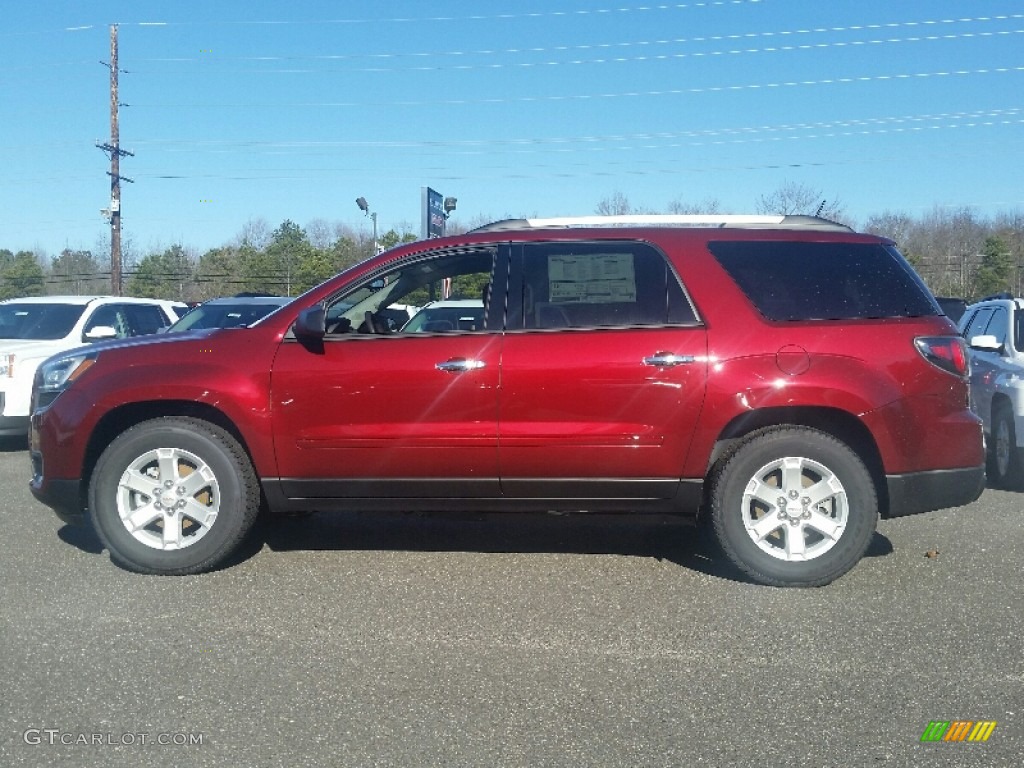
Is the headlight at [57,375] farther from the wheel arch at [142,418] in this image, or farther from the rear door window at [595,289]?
the rear door window at [595,289]

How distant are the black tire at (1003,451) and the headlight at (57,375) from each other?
7019 mm

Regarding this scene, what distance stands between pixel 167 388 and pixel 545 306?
2.10m

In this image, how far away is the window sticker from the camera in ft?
17.5

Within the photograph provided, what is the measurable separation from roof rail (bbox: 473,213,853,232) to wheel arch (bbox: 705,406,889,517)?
110cm

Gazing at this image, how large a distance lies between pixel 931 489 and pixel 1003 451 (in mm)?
3773

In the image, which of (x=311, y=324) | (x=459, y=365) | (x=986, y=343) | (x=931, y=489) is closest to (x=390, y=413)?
(x=459, y=365)

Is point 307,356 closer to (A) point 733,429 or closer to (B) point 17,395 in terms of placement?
(A) point 733,429

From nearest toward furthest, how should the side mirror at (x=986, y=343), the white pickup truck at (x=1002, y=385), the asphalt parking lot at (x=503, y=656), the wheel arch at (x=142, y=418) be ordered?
1. the asphalt parking lot at (x=503, y=656)
2. the wheel arch at (x=142, y=418)
3. the white pickup truck at (x=1002, y=385)
4. the side mirror at (x=986, y=343)

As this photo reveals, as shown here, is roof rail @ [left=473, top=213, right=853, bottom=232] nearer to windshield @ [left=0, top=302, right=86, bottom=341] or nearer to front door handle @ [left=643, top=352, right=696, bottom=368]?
front door handle @ [left=643, top=352, right=696, bottom=368]

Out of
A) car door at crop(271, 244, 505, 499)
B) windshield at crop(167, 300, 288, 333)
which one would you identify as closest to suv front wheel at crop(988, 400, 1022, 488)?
car door at crop(271, 244, 505, 499)

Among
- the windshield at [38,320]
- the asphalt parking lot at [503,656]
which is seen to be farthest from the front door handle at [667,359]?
the windshield at [38,320]

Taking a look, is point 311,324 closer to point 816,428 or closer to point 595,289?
point 595,289

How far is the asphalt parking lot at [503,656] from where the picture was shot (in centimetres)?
345

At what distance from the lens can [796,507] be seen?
5211mm
